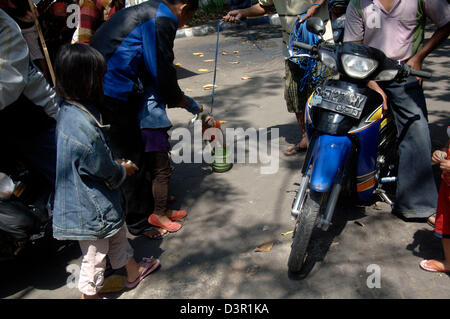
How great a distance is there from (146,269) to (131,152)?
2.89 feet

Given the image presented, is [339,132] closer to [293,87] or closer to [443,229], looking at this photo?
[443,229]

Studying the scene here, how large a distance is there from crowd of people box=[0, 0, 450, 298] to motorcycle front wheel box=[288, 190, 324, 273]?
77 centimetres

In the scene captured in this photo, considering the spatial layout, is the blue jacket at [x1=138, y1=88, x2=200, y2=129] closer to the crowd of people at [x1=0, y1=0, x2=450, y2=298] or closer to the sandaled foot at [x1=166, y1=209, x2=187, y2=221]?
the crowd of people at [x1=0, y1=0, x2=450, y2=298]

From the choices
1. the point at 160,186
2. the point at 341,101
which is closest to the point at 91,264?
the point at 160,186

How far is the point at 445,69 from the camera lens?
629 centimetres

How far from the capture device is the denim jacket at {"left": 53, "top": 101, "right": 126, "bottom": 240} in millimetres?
2145

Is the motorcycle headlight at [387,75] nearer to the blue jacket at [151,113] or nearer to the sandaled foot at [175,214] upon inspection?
the blue jacket at [151,113]

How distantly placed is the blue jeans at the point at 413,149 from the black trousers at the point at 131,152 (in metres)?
1.92

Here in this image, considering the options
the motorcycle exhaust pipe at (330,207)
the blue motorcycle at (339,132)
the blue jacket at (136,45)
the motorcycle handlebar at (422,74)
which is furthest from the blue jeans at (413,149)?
the blue jacket at (136,45)

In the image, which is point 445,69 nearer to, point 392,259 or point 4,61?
point 392,259

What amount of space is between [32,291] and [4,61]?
1.56m

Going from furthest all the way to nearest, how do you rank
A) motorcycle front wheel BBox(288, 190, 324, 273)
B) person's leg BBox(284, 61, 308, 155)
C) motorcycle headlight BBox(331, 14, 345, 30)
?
1. motorcycle headlight BBox(331, 14, 345, 30)
2. person's leg BBox(284, 61, 308, 155)
3. motorcycle front wheel BBox(288, 190, 324, 273)

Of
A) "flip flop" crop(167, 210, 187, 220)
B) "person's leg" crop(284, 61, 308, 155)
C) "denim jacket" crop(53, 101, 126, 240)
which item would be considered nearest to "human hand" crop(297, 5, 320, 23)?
"person's leg" crop(284, 61, 308, 155)

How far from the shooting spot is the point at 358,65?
263 centimetres
